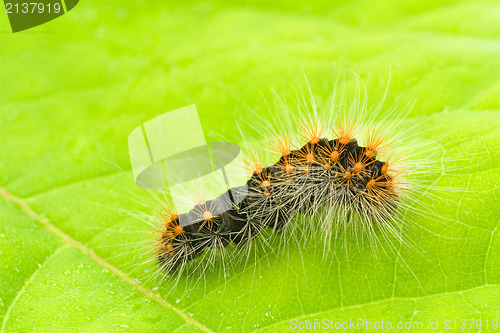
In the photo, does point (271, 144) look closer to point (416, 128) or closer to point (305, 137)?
point (305, 137)

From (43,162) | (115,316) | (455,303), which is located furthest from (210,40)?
(455,303)

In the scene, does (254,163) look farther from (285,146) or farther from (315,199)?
(315,199)

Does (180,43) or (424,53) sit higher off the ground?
(180,43)

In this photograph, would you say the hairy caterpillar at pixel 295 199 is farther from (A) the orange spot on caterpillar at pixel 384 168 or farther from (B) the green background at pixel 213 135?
(B) the green background at pixel 213 135

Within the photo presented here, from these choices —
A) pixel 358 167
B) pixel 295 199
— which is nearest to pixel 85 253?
pixel 295 199

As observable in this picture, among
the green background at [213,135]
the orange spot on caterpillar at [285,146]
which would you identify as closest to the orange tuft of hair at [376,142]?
the green background at [213,135]

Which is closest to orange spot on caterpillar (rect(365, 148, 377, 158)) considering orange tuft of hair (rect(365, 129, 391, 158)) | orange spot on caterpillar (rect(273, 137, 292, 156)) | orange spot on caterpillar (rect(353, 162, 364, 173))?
orange tuft of hair (rect(365, 129, 391, 158))

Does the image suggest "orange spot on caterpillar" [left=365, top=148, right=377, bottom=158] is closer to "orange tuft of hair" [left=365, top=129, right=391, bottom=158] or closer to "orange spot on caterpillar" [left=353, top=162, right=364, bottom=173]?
"orange tuft of hair" [left=365, top=129, right=391, bottom=158]
